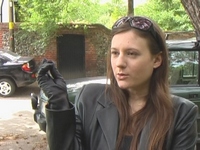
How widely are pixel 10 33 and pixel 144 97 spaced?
12.1 metres

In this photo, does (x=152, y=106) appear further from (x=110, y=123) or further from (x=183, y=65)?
(x=183, y=65)

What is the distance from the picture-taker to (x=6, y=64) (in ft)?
36.9

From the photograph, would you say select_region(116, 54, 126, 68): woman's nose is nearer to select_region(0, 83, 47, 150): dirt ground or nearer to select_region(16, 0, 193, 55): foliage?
select_region(0, 83, 47, 150): dirt ground

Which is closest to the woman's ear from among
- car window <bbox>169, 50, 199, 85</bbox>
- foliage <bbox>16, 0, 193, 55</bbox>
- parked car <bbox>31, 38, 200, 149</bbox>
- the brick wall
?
parked car <bbox>31, 38, 200, 149</bbox>

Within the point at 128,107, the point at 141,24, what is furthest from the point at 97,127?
the point at 141,24

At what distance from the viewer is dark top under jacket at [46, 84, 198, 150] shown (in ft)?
5.31

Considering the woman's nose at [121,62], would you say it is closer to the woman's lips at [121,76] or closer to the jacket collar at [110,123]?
the woman's lips at [121,76]

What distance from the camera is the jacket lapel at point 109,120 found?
5.32 ft

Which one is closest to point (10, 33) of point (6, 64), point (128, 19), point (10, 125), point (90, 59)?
point (6, 64)

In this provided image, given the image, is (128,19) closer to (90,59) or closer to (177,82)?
(177,82)

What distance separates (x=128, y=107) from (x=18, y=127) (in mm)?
6388

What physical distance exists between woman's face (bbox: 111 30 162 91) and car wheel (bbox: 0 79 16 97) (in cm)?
991

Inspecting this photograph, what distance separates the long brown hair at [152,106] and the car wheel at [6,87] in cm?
979

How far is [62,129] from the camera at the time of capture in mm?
1634
